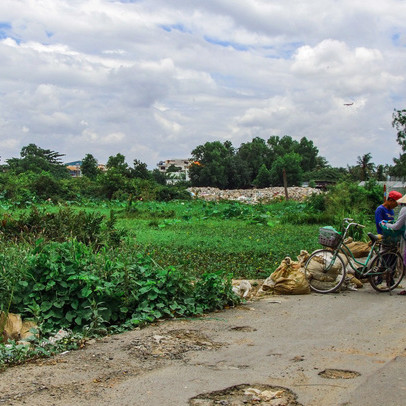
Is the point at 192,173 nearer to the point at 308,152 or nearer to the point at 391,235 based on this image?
the point at 308,152

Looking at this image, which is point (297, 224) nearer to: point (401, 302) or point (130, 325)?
point (401, 302)

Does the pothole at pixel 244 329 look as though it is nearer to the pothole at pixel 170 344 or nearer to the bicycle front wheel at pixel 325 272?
the pothole at pixel 170 344

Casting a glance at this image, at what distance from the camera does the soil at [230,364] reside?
418cm

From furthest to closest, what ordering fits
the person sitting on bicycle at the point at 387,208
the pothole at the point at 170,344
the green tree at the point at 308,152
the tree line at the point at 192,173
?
the green tree at the point at 308,152 < the tree line at the point at 192,173 < the person sitting on bicycle at the point at 387,208 < the pothole at the point at 170,344

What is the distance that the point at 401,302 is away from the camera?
7898 mm

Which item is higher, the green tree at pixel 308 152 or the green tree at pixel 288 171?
the green tree at pixel 308 152

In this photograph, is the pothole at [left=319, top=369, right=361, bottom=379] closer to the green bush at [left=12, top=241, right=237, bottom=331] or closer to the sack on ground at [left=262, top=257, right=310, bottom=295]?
the green bush at [left=12, top=241, right=237, bottom=331]

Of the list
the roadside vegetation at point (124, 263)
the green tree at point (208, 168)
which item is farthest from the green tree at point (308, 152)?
the roadside vegetation at point (124, 263)

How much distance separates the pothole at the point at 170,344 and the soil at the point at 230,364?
1cm

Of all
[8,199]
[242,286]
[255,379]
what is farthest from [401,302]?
[8,199]

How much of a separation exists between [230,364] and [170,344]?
0.87m

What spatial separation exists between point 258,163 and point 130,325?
84.7 m

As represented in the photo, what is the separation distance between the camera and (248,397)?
418cm

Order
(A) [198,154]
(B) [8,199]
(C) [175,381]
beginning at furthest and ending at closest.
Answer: (A) [198,154], (B) [8,199], (C) [175,381]
